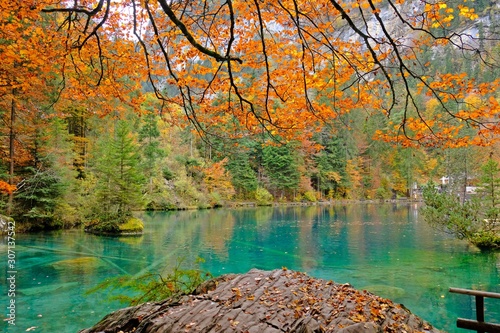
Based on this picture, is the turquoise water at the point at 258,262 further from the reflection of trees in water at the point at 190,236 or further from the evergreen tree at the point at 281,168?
the evergreen tree at the point at 281,168

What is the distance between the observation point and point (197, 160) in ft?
109

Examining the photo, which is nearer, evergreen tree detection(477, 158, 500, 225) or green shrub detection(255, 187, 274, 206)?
evergreen tree detection(477, 158, 500, 225)

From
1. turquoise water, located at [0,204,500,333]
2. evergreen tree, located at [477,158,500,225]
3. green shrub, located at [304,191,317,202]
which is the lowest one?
turquoise water, located at [0,204,500,333]

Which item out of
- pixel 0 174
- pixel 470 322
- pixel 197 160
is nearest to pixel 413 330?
pixel 470 322

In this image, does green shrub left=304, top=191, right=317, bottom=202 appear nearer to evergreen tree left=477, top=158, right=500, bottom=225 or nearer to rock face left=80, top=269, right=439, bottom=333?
evergreen tree left=477, top=158, right=500, bottom=225

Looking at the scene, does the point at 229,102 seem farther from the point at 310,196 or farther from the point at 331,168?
the point at 331,168

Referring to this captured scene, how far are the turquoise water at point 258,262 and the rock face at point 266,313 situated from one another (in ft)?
9.81

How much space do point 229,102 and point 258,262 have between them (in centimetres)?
838

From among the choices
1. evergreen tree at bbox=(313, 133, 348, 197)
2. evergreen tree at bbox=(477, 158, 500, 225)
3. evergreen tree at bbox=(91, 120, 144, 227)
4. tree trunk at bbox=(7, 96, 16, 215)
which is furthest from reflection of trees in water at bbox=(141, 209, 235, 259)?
evergreen tree at bbox=(313, 133, 348, 197)

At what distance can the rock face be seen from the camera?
293 cm

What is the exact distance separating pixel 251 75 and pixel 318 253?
7958 mm

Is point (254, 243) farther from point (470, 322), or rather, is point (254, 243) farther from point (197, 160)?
point (197, 160)

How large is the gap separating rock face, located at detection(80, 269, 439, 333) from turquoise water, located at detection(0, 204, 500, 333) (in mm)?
2990

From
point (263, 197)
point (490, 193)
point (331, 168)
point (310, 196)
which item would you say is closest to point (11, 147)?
point (490, 193)
